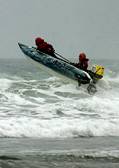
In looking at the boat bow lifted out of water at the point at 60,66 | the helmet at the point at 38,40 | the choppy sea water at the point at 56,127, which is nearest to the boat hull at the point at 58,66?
the boat bow lifted out of water at the point at 60,66

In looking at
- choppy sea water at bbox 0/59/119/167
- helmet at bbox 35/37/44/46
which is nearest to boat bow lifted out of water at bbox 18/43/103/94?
helmet at bbox 35/37/44/46

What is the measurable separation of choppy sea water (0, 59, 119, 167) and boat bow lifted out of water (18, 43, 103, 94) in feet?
5.00

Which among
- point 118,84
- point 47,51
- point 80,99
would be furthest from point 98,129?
point 118,84

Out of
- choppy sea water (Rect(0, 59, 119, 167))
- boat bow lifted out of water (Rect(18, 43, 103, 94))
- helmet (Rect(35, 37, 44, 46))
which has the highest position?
helmet (Rect(35, 37, 44, 46))

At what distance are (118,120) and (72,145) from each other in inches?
167

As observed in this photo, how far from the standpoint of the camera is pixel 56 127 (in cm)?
1357

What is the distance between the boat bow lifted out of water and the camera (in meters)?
25.6

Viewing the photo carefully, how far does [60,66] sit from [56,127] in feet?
41.1

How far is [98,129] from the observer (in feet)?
45.0

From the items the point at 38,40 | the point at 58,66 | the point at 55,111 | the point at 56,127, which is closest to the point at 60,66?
the point at 58,66

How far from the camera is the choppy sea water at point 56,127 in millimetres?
9305

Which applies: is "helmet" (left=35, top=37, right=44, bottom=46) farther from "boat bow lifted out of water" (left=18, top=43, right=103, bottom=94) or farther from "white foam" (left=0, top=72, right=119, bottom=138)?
"white foam" (left=0, top=72, right=119, bottom=138)

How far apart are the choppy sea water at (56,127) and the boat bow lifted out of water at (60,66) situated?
152 centimetres

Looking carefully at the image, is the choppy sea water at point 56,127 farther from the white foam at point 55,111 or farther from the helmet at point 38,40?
the helmet at point 38,40
